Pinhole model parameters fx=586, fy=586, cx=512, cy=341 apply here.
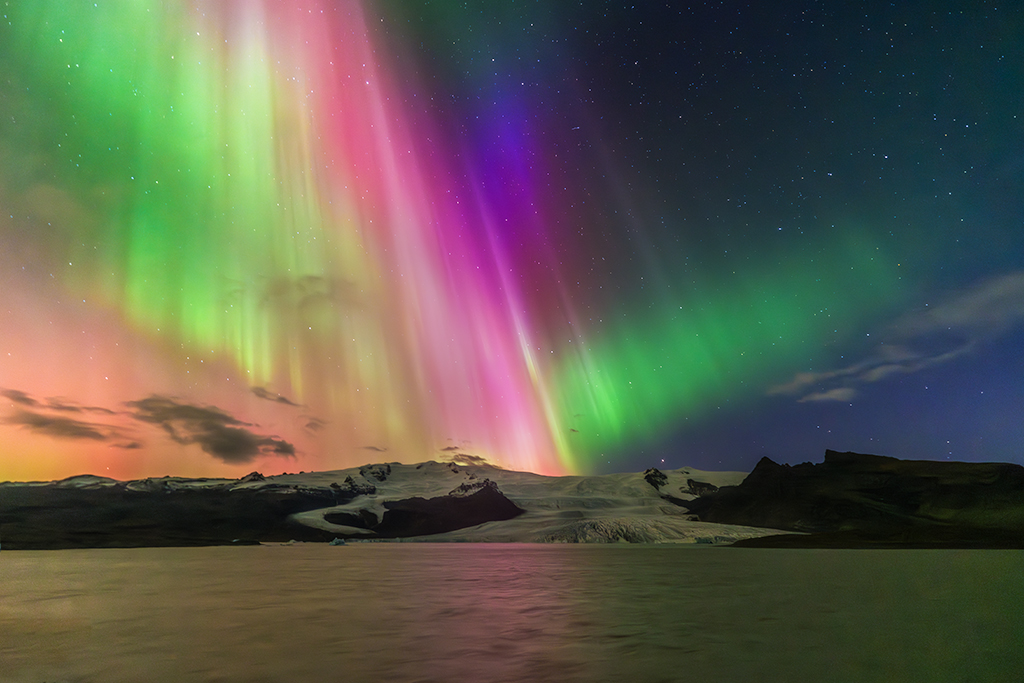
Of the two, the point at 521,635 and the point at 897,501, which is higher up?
the point at 521,635

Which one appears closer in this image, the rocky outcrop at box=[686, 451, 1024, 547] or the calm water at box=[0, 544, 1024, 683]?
the calm water at box=[0, 544, 1024, 683]

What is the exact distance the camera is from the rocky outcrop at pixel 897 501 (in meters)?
153

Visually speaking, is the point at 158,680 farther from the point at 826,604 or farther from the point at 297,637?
the point at 826,604

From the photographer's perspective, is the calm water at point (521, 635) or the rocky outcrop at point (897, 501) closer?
the calm water at point (521, 635)

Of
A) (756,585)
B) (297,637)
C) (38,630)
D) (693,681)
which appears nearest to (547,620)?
(297,637)

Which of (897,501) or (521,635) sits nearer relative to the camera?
(521,635)

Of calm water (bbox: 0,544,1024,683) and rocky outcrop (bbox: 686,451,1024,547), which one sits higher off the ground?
calm water (bbox: 0,544,1024,683)

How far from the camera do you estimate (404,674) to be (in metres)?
11.1

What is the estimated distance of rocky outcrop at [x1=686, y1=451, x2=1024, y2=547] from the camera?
15293cm

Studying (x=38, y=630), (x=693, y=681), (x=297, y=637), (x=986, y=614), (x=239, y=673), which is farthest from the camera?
(x=986, y=614)

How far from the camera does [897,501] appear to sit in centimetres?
17588

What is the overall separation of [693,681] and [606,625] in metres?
7.28

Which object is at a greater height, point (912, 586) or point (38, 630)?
point (38, 630)

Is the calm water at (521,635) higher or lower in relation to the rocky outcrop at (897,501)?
higher
